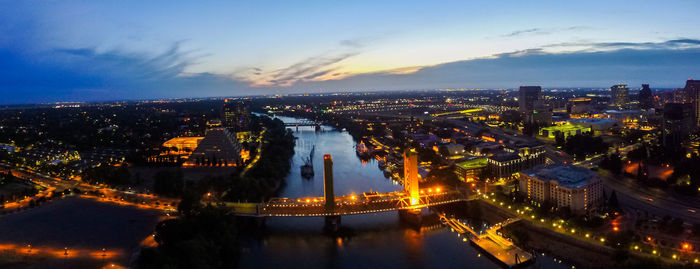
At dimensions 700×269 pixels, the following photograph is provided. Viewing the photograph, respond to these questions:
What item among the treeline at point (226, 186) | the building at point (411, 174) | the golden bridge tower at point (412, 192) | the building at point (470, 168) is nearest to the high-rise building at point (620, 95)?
the building at point (470, 168)

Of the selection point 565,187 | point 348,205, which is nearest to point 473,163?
point 565,187

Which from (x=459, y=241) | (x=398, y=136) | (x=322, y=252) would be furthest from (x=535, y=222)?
(x=398, y=136)

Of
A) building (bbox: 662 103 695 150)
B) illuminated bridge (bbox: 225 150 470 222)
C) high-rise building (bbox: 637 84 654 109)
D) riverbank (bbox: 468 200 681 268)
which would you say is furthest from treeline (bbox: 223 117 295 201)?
high-rise building (bbox: 637 84 654 109)

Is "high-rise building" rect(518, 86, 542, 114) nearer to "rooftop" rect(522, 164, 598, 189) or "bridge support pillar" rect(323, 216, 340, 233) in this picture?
"rooftop" rect(522, 164, 598, 189)

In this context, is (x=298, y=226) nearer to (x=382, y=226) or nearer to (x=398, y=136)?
(x=382, y=226)

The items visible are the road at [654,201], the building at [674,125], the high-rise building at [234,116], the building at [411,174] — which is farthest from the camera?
the high-rise building at [234,116]

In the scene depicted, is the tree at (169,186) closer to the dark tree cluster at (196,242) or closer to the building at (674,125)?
the dark tree cluster at (196,242)
